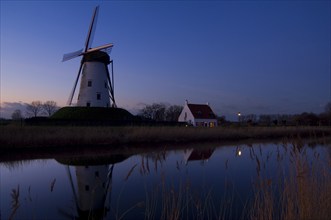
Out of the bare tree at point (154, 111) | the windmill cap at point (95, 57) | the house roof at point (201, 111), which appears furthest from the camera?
the bare tree at point (154, 111)

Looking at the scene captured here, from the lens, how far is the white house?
131ft

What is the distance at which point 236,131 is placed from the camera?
21.9m

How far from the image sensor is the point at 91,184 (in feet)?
24.6

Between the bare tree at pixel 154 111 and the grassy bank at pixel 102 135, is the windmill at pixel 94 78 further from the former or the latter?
the bare tree at pixel 154 111

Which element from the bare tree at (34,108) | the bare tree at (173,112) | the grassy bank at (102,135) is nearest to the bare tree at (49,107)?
the bare tree at (34,108)

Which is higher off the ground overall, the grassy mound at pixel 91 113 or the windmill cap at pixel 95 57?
the windmill cap at pixel 95 57

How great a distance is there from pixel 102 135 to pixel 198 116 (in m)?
25.6

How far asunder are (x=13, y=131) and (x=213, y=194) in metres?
11.5

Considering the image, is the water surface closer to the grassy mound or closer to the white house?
the grassy mound

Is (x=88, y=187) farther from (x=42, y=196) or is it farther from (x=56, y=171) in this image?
(x=56, y=171)

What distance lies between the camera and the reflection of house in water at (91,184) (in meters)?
5.14

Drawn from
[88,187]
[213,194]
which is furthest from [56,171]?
[213,194]

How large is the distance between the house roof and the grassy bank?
59.2 ft

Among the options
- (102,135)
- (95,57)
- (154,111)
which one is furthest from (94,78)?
(154,111)
